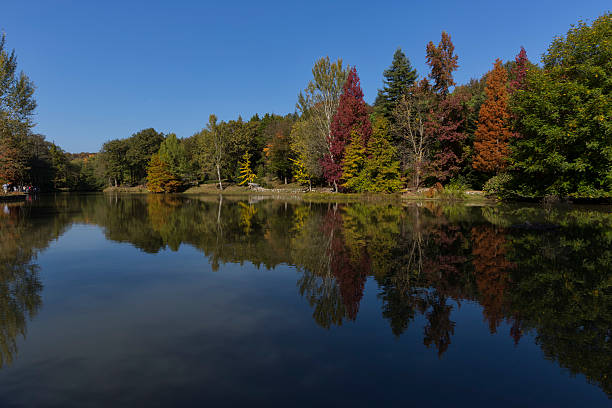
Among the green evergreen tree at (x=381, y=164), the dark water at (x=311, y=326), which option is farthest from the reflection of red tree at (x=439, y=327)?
the green evergreen tree at (x=381, y=164)

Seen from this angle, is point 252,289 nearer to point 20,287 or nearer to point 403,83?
point 20,287

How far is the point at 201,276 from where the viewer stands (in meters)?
9.38

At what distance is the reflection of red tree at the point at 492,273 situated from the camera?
6.63 meters

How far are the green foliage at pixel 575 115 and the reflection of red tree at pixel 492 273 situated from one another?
14.3 m

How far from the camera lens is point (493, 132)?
37.4 meters

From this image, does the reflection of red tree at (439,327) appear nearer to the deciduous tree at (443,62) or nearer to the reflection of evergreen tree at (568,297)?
the reflection of evergreen tree at (568,297)

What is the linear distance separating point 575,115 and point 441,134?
16.7 m

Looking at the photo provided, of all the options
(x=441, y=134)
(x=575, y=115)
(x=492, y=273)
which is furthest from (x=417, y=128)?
(x=492, y=273)

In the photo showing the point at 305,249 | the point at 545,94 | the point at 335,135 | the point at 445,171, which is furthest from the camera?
the point at 335,135

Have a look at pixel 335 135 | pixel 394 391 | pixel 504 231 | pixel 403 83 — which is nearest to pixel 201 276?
pixel 394 391

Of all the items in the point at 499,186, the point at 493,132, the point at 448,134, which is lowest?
the point at 499,186

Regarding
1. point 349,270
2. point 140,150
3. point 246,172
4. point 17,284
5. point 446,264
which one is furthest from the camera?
point 140,150

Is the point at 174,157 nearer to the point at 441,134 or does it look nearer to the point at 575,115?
the point at 441,134

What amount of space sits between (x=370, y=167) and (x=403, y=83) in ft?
62.5
